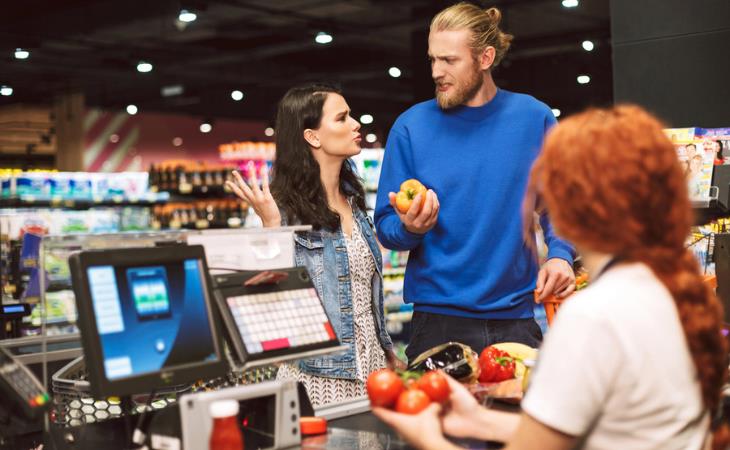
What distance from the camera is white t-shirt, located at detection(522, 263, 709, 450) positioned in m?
1.39

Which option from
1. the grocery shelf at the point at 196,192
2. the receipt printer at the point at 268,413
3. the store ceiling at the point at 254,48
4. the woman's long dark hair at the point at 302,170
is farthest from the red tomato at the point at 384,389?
the grocery shelf at the point at 196,192

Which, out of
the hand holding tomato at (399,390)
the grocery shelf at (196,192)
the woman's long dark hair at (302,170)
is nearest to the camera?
the hand holding tomato at (399,390)

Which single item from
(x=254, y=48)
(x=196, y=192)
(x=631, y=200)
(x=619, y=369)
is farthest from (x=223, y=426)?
(x=254, y=48)

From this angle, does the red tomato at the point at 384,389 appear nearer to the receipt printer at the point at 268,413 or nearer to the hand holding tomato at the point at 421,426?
the hand holding tomato at the point at 421,426

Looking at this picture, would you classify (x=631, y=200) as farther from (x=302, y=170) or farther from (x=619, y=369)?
(x=302, y=170)

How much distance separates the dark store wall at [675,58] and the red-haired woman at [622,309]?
319 centimetres

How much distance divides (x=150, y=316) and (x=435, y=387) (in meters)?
0.62

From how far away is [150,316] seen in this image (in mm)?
1917

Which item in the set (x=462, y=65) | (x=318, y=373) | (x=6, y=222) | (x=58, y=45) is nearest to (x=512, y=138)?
(x=462, y=65)

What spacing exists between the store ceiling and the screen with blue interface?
736cm

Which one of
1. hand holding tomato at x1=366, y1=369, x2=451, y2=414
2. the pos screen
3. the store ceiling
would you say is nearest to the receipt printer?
the pos screen

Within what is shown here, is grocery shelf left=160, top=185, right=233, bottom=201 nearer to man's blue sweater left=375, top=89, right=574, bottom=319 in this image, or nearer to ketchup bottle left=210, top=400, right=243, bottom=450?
man's blue sweater left=375, top=89, right=574, bottom=319

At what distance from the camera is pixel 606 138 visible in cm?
141

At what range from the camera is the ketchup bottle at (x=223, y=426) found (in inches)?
69.8
